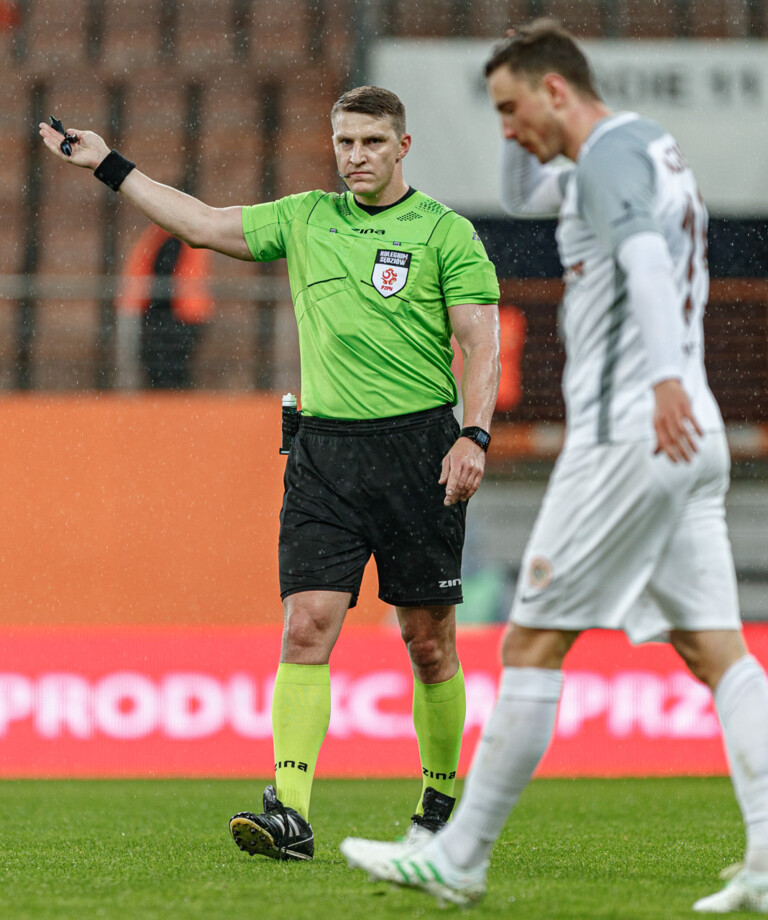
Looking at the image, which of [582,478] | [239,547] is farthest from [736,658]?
[239,547]

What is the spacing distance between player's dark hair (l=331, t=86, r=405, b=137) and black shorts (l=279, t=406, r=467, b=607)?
0.85 m

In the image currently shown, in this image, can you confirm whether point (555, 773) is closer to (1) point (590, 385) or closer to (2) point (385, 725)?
(2) point (385, 725)

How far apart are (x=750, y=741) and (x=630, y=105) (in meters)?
9.28

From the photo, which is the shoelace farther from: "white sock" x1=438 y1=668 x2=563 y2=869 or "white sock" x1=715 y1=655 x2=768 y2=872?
"white sock" x1=715 y1=655 x2=768 y2=872

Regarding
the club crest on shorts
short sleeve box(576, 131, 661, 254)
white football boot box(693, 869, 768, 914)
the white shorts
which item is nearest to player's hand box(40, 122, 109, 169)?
the club crest on shorts

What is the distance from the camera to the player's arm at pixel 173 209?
159 inches

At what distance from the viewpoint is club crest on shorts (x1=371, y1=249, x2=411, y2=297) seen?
4.05 m

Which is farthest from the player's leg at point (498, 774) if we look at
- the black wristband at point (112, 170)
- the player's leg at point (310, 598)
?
the black wristband at point (112, 170)

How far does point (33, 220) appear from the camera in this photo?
14.4m

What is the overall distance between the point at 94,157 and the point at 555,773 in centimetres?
486

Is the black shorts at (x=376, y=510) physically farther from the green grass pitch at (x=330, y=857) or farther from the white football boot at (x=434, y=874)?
the white football boot at (x=434, y=874)

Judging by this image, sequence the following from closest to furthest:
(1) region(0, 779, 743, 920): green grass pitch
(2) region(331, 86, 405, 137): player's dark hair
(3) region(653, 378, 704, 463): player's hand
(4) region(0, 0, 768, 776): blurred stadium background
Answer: (3) region(653, 378, 704, 463): player's hand, (1) region(0, 779, 743, 920): green grass pitch, (2) region(331, 86, 405, 137): player's dark hair, (4) region(0, 0, 768, 776): blurred stadium background

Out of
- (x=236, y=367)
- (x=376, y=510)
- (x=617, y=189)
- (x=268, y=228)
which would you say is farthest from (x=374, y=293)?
(x=236, y=367)

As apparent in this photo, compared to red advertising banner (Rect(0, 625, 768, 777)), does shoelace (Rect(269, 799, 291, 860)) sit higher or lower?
higher
